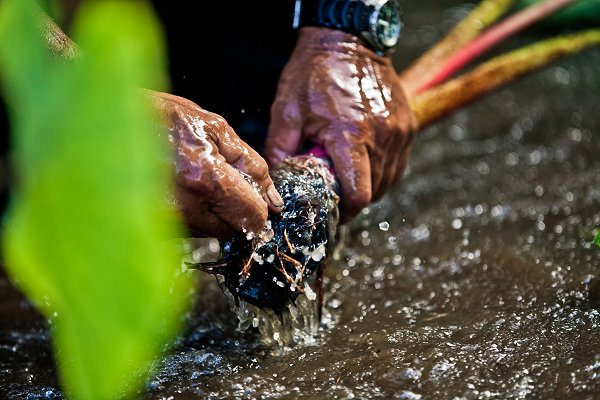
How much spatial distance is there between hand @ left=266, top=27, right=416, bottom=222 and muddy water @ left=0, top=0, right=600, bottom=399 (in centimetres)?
37

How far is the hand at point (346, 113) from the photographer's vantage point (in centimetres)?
249

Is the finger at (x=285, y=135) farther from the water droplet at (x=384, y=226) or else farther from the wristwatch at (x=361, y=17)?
the water droplet at (x=384, y=226)

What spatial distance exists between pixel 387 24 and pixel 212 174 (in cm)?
124

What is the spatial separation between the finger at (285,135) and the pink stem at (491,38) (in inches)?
29.1

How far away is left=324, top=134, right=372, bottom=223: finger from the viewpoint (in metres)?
2.44

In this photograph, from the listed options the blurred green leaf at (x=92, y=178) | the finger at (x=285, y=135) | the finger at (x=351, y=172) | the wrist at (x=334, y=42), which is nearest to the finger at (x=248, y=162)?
the finger at (x=351, y=172)

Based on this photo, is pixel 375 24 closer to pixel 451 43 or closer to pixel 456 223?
pixel 451 43

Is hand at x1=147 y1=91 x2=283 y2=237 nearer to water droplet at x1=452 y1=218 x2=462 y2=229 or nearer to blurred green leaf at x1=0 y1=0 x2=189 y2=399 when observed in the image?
blurred green leaf at x1=0 y1=0 x2=189 y2=399

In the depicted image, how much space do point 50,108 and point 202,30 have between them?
226cm

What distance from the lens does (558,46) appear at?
3623 mm

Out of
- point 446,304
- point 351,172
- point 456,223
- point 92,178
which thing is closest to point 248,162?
point 351,172

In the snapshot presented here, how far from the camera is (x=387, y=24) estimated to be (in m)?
2.83

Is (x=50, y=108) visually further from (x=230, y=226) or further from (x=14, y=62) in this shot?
(x=230, y=226)

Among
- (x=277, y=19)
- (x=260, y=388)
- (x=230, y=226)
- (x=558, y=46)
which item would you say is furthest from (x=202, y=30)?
(x=558, y=46)
